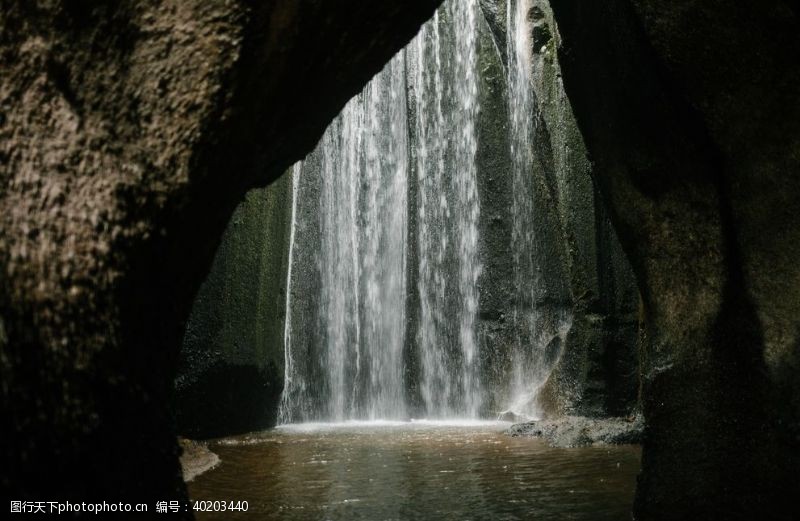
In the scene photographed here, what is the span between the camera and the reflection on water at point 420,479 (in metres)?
3.52

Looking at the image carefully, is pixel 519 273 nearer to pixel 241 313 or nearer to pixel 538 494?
pixel 241 313

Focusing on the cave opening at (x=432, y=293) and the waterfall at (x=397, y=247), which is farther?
the waterfall at (x=397, y=247)

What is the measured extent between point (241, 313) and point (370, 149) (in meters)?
5.42

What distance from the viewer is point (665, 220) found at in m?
3.53

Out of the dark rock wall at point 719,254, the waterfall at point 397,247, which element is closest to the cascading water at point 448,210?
the waterfall at point 397,247

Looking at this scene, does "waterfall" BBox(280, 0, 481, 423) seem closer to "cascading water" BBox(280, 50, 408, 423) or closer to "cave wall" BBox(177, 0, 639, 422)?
"cascading water" BBox(280, 50, 408, 423)

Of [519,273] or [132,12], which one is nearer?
[132,12]

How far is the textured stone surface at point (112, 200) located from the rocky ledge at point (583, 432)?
460 centimetres

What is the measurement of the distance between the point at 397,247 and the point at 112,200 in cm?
997

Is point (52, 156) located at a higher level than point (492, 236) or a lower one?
lower

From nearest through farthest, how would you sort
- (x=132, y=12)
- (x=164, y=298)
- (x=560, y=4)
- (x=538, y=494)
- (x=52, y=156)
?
(x=52, y=156)
(x=132, y=12)
(x=164, y=298)
(x=538, y=494)
(x=560, y=4)

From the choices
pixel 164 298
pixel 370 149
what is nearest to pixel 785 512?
pixel 164 298

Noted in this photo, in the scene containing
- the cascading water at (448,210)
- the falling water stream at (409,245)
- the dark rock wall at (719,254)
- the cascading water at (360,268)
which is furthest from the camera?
the cascading water at (360,268)

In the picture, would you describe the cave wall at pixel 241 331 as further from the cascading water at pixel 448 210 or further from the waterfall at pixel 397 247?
the cascading water at pixel 448 210
